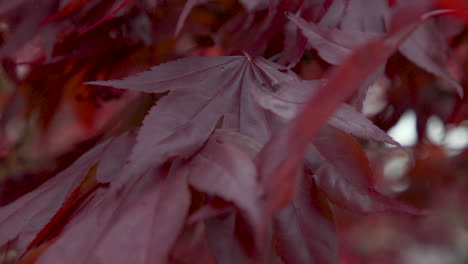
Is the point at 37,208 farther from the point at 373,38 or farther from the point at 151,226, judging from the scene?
the point at 373,38

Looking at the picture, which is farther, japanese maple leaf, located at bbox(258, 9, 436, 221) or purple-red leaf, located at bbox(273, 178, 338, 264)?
purple-red leaf, located at bbox(273, 178, 338, 264)

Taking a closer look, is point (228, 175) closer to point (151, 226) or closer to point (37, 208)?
point (151, 226)

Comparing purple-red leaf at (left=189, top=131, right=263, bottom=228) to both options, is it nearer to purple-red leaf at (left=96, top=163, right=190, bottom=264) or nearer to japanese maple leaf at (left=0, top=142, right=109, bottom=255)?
purple-red leaf at (left=96, top=163, right=190, bottom=264)

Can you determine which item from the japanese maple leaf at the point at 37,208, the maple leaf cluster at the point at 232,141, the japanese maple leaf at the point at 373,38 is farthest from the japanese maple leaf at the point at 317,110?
the japanese maple leaf at the point at 37,208

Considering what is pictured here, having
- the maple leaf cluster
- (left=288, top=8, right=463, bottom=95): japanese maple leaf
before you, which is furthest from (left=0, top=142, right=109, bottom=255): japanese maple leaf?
(left=288, top=8, right=463, bottom=95): japanese maple leaf

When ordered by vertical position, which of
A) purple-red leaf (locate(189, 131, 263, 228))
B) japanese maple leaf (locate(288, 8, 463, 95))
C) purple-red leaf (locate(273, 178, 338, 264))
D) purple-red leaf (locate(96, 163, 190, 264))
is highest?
japanese maple leaf (locate(288, 8, 463, 95))

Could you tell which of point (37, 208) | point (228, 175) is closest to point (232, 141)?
point (228, 175)

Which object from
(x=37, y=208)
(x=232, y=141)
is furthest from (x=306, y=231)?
(x=37, y=208)

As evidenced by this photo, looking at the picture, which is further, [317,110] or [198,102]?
[198,102]

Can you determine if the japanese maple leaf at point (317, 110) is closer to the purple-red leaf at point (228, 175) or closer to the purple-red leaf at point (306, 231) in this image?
the purple-red leaf at point (228, 175)

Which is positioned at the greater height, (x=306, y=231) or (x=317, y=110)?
(x=317, y=110)
